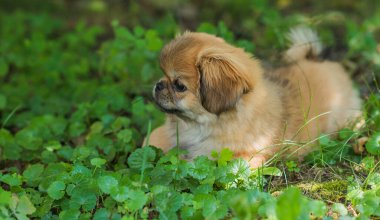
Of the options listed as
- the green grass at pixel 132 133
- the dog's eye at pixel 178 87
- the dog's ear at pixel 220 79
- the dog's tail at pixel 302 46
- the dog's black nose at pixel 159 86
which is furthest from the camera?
the dog's tail at pixel 302 46

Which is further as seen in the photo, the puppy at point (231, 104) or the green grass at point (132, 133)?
the puppy at point (231, 104)

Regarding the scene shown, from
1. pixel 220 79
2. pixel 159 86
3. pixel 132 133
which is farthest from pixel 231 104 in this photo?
pixel 132 133

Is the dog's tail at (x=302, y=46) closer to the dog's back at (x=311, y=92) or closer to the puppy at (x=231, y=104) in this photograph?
the dog's back at (x=311, y=92)

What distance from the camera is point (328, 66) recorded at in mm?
4668

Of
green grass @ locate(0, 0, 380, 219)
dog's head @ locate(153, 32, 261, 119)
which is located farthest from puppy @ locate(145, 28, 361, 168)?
green grass @ locate(0, 0, 380, 219)

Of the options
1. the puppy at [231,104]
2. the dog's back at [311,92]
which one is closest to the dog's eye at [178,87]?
the puppy at [231,104]

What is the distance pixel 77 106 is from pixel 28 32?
212 cm

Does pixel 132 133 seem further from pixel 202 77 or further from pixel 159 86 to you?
pixel 202 77

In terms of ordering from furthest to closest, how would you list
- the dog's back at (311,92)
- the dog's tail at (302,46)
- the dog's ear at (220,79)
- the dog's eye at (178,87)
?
the dog's tail at (302,46) < the dog's back at (311,92) < the dog's eye at (178,87) < the dog's ear at (220,79)

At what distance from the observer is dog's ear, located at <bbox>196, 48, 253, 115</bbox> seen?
3.38m

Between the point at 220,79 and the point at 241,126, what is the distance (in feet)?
1.40

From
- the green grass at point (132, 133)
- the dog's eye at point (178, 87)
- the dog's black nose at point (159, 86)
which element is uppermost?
the dog's eye at point (178, 87)

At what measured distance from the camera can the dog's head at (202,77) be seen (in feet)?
11.1

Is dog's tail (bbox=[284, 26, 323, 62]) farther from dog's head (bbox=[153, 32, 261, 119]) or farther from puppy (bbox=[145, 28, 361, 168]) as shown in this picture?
dog's head (bbox=[153, 32, 261, 119])
